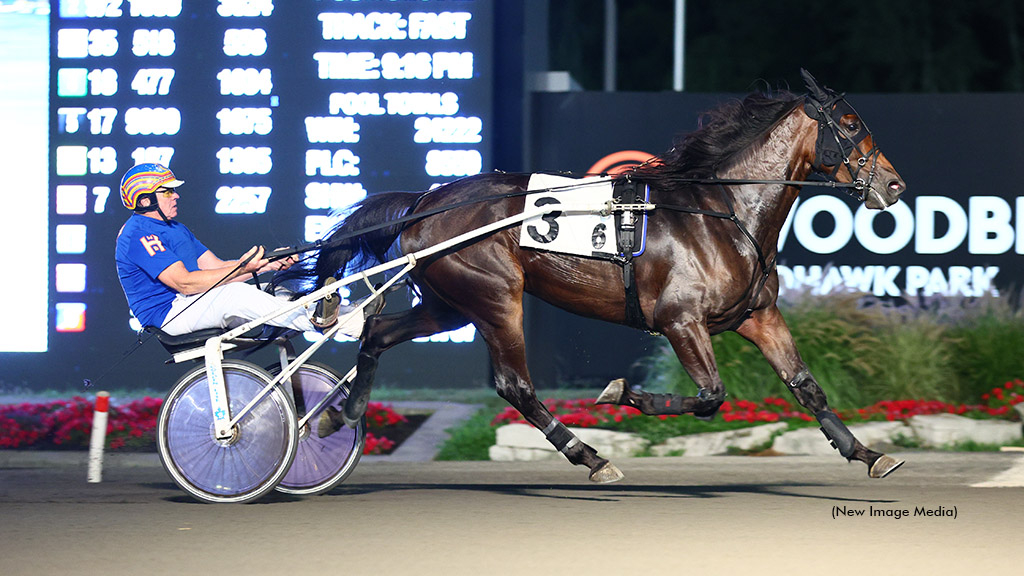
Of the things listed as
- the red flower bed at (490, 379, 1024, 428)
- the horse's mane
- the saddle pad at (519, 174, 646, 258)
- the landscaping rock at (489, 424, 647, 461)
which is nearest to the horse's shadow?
the landscaping rock at (489, 424, 647, 461)

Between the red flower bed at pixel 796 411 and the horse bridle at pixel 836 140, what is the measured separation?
2696 millimetres

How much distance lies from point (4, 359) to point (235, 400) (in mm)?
5633

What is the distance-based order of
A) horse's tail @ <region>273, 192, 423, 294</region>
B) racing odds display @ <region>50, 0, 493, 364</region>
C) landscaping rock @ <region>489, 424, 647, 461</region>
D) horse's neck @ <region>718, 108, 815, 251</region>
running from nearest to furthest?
horse's neck @ <region>718, 108, 815, 251</region> < horse's tail @ <region>273, 192, 423, 294</region> < landscaping rock @ <region>489, 424, 647, 461</region> < racing odds display @ <region>50, 0, 493, 364</region>

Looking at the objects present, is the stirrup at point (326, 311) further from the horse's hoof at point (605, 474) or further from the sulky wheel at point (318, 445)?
the horse's hoof at point (605, 474)

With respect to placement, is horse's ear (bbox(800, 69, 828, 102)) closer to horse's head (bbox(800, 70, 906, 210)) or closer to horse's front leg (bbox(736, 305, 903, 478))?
horse's head (bbox(800, 70, 906, 210))

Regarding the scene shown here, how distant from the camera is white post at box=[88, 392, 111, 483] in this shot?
320 inches

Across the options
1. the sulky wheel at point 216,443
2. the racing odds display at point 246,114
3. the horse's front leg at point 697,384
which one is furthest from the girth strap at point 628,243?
the racing odds display at point 246,114

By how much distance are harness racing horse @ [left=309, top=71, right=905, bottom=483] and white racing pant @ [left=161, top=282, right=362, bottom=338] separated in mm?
575

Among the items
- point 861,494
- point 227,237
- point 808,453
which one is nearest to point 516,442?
point 808,453

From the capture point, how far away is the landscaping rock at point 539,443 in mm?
9141

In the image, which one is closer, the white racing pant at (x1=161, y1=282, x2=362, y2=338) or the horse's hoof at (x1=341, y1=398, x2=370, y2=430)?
the white racing pant at (x1=161, y1=282, x2=362, y2=338)

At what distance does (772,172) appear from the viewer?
23.9 ft

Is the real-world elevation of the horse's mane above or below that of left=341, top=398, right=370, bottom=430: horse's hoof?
above

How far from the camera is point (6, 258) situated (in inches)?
478
